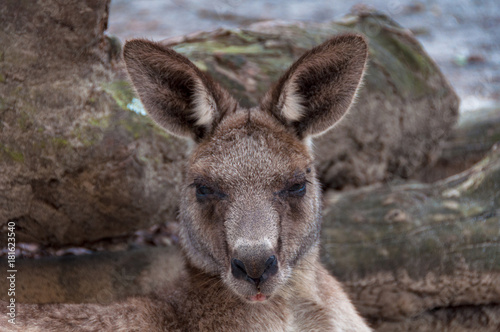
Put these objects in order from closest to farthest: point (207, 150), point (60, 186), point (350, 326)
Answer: point (207, 150) < point (350, 326) < point (60, 186)

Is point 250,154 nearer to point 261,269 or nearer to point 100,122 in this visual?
point 261,269

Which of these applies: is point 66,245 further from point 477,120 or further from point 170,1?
point 170,1

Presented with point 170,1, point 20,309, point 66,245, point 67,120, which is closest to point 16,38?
point 67,120

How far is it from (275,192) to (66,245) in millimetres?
2376

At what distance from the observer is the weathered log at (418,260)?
5.58m

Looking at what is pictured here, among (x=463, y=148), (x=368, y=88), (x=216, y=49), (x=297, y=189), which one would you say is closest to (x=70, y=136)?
(x=297, y=189)

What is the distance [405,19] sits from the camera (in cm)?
1459

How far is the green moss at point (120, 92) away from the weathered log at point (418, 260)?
4.47ft

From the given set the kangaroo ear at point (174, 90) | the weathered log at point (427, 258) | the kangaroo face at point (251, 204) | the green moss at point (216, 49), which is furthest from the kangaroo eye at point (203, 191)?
the green moss at point (216, 49)

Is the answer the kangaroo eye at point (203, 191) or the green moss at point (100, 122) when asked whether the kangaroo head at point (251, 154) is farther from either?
the green moss at point (100, 122)

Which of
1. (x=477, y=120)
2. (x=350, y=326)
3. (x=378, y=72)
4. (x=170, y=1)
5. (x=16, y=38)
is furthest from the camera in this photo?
(x=170, y=1)

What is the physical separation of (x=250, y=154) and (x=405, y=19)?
38.9ft

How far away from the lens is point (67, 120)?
16.2 ft

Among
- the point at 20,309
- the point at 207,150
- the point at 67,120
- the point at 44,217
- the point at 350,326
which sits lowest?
the point at 350,326
